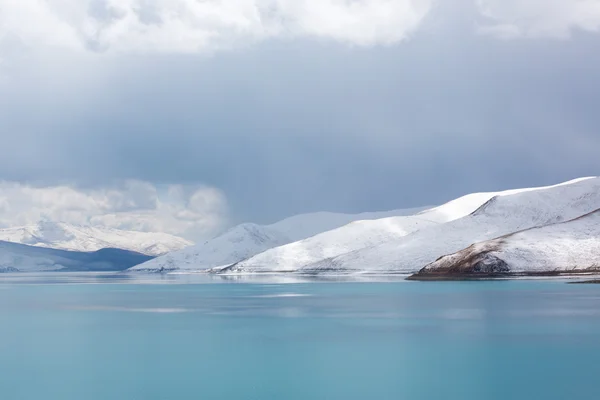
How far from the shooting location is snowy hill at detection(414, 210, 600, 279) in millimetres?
158875

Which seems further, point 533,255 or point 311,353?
point 533,255

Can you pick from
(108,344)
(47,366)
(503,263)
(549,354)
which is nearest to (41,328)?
(108,344)

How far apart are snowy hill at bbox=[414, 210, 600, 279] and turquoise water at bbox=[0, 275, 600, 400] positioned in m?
80.8

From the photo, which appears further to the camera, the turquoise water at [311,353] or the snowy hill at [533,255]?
the snowy hill at [533,255]

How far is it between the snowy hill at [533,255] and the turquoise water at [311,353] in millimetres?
80814

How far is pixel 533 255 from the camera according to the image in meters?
163

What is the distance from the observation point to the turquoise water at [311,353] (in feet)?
122

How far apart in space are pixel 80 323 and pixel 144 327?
7904mm

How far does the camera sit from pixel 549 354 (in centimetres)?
4497

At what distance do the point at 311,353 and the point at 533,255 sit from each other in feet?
406

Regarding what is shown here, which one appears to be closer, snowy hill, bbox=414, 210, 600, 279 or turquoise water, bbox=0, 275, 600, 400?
turquoise water, bbox=0, 275, 600, 400

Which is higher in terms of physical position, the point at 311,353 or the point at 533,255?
the point at 533,255

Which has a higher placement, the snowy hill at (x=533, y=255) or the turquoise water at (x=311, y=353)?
the snowy hill at (x=533, y=255)

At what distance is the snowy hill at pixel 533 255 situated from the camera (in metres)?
159
